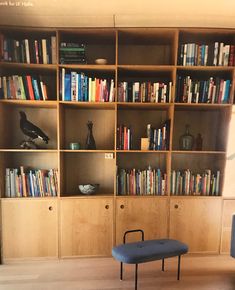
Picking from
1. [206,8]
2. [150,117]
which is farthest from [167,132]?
[206,8]

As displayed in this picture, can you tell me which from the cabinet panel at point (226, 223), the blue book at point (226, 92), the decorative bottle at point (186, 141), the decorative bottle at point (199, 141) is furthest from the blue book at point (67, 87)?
the cabinet panel at point (226, 223)

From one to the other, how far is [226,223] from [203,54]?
6.34 ft

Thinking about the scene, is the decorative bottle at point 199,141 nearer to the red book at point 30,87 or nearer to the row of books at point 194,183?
the row of books at point 194,183

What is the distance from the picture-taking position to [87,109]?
2467 mm

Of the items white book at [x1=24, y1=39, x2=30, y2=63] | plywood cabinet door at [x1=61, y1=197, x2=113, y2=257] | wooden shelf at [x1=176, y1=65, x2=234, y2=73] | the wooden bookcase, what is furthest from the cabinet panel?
white book at [x1=24, y1=39, x2=30, y2=63]

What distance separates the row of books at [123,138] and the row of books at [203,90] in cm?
71

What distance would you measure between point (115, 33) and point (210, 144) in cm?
174

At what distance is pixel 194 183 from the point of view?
7.66 feet

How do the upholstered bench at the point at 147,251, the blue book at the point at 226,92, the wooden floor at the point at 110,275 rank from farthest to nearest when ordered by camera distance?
the blue book at the point at 226,92 < the wooden floor at the point at 110,275 < the upholstered bench at the point at 147,251

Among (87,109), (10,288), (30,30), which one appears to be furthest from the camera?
(87,109)

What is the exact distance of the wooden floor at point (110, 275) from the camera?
1.83 metres

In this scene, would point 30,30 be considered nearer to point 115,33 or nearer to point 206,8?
point 115,33

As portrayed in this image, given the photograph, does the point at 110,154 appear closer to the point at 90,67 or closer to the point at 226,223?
the point at 90,67

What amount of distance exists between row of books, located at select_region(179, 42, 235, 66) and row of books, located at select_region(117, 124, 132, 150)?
953 millimetres
